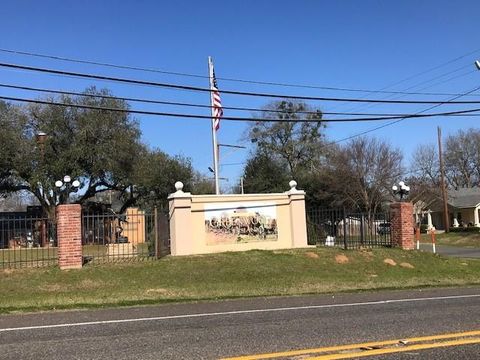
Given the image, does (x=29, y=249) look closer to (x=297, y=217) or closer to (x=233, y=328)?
(x=297, y=217)

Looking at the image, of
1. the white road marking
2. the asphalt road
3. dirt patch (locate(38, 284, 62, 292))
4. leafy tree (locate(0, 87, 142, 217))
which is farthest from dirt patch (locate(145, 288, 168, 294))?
leafy tree (locate(0, 87, 142, 217))

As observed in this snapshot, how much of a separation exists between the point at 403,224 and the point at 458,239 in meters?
27.9

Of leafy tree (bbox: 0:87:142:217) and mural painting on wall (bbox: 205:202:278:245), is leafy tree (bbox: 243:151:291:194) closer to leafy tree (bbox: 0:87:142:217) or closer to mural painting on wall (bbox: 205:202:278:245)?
leafy tree (bbox: 0:87:142:217)

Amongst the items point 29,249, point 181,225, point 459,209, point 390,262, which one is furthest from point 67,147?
point 459,209

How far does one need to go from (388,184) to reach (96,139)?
91.4ft

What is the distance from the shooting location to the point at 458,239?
48719 mm

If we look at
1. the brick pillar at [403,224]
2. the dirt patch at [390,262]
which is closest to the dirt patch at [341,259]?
the dirt patch at [390,262]

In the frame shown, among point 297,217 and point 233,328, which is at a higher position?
point 297,217

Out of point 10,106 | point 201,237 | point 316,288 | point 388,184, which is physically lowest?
point 316,288

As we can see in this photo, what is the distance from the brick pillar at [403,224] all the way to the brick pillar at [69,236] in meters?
12.4

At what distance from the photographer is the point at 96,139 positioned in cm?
4059

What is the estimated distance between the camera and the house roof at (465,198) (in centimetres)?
6662

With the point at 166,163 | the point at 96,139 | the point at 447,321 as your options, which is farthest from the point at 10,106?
the point at 447,321

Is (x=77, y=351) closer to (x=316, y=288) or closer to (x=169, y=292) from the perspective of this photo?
(x=169, y=292)
